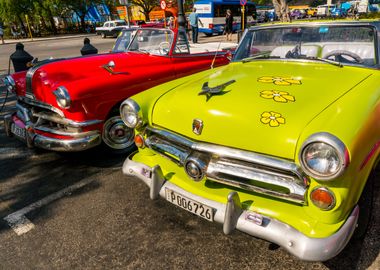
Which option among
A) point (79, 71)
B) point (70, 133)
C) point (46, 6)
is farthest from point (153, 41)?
point (46, 6)

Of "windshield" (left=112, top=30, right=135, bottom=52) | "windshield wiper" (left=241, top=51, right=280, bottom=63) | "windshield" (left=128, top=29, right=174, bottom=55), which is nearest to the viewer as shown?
"windshield wiper" (left=241, top=51, right=280, bottom=63)

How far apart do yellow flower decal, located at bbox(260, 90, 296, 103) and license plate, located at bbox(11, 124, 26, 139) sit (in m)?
3.16

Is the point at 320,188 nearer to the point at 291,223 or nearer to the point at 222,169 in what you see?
the point at 291,223

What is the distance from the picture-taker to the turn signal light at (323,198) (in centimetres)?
188

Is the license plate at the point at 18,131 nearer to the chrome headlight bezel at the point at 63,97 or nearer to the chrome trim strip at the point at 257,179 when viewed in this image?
the chrome headlight bezel at the point at 63,97

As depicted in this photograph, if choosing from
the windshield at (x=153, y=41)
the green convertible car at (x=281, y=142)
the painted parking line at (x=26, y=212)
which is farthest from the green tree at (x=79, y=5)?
the green convertible car at (x=281, y=142)

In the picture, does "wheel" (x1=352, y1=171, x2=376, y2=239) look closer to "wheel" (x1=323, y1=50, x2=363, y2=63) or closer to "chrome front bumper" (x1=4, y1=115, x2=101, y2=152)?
"wheel" (x1=323, y1=50, x2=363, y2=63)

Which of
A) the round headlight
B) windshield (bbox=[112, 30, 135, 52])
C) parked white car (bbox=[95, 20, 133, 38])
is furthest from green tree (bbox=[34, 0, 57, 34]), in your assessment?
the round headlight

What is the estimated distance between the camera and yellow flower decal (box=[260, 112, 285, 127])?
212 cm

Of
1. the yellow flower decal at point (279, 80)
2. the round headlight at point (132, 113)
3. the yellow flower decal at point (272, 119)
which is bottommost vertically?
the round headlight at point (132, 113)

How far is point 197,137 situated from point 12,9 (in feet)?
127

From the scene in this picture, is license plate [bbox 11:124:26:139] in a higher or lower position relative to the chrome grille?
lower

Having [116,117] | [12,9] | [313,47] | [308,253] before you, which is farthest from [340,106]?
[12,9]

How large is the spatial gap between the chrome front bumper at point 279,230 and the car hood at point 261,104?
0.44 meters
